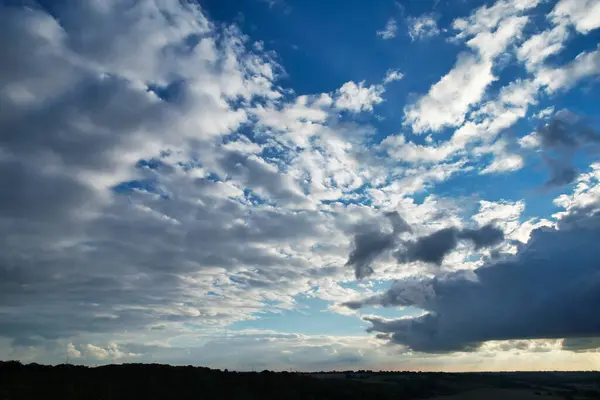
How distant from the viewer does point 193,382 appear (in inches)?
3024

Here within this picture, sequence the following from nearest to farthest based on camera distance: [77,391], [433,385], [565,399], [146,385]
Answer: [77,391] < [146,385] < [565,399] < [433,385]

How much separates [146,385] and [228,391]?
14.2 metres

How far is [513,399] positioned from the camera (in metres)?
133

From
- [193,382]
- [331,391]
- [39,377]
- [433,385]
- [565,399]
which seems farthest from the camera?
[433,385]

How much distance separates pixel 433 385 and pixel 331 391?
81.9 m

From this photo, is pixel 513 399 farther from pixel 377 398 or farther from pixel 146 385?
pixel 146 385

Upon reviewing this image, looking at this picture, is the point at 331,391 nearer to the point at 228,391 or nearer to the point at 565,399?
the point at 228,391

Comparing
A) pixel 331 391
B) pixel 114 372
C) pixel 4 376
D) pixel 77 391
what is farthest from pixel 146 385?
pixel 331 391

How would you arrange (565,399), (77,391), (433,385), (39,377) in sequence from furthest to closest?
1. (433,385)
2. (565,399)
3. (39,377)
4. (77,391)

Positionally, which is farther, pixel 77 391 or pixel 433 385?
pixel 433 385

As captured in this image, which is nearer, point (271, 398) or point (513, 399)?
point (271, 398)

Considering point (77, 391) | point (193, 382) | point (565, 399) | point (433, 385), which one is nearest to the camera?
A: point (77, 391)

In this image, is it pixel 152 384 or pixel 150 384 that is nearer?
pixel 150 384

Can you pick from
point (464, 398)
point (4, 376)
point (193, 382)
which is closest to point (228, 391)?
point (193, 382)
